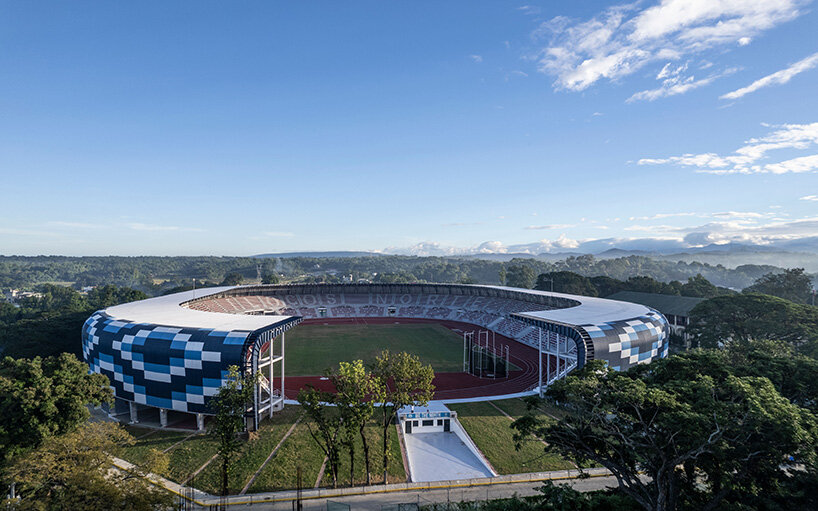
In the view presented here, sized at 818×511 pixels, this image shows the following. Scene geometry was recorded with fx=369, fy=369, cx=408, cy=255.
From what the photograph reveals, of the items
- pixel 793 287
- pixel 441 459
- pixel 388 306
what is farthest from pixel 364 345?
pixel 793 287

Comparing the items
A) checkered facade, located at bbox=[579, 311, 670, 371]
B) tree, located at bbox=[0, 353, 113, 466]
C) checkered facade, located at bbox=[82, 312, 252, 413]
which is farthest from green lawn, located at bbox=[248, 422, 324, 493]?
checkered facade, located at bbox=[579, 311, 670, 371]

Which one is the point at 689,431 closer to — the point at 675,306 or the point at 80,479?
the point at 80,479

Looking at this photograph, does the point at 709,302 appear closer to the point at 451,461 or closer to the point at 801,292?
the point at 801,292

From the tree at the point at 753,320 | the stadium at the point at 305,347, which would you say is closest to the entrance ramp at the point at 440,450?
the stadium at the point at 305,347

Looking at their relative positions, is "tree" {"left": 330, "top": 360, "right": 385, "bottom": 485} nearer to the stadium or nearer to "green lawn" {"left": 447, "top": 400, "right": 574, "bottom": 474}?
"green lawn" {"left": 447, "top": 400, "right": 574, "bottom": 474}

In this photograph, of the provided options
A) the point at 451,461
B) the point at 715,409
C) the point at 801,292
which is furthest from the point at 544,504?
the point at 801,292
